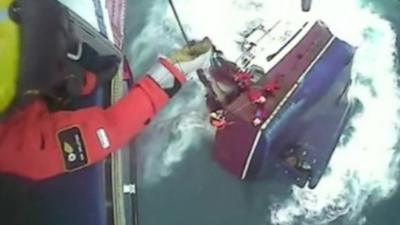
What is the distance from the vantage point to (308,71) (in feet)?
3.33

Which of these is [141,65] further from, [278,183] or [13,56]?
[13,56]

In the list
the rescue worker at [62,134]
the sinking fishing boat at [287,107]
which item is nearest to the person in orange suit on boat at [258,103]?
the sinking fishing boat at [287,107]

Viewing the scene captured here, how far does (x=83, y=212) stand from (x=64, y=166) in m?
0.10

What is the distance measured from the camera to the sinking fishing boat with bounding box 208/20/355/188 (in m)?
1.00

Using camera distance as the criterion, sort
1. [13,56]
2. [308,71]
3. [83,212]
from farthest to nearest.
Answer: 1. [308,71]
2. [83,212]
3. [13,56]

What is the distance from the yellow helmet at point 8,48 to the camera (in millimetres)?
752

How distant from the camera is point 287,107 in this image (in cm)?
100

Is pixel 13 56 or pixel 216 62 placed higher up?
pixel 13 56

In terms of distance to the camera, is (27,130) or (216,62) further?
(216,62)

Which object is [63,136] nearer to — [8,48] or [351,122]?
[8,48]

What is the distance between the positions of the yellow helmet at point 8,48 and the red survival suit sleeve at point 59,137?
6cm

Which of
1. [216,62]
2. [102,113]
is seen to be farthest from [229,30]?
[102,113]

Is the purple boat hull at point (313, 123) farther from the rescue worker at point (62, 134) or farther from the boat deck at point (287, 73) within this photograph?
the rescue worker at point (62, 134)

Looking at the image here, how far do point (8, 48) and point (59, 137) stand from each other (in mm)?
101
